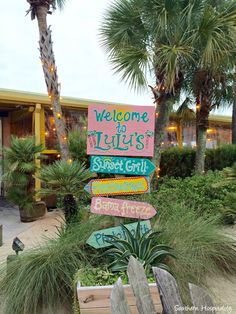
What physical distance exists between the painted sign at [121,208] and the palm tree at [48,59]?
4.00m

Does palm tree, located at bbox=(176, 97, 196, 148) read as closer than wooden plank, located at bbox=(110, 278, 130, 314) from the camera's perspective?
No

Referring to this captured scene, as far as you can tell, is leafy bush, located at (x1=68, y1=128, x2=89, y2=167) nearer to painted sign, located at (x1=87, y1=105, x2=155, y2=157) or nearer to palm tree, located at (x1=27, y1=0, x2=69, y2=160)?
palm tree, located at (x1=27, y1=0, x2=69, y2=160)

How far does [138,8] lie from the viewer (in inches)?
273

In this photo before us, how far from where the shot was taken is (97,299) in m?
2.57

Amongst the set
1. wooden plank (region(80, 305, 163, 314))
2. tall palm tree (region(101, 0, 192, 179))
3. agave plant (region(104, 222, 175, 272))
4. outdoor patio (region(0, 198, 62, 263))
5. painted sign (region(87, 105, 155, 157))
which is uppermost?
tall palm tree (region(101, 0, 192, 179))

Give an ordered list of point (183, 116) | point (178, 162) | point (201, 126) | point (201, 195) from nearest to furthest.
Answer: point (201, 195) → point (201, 126) → point (178, 162) → point (183, 116)

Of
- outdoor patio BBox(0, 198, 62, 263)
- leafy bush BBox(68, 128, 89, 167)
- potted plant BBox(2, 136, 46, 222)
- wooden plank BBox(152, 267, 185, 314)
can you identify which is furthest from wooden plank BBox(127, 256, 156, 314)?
leafy bush BBox(68, 128, 89, 167)

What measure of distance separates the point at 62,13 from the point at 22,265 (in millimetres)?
7349

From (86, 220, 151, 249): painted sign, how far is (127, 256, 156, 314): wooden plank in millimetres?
1583

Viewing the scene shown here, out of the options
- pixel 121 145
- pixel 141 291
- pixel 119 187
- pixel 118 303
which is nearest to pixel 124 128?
pixel 121 145

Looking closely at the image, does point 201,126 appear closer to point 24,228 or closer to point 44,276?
point 24,228

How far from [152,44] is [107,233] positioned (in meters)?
5.11

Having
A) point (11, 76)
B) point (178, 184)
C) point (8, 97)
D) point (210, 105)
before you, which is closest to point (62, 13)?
point (8, 97)

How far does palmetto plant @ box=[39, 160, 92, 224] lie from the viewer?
4.27 m
